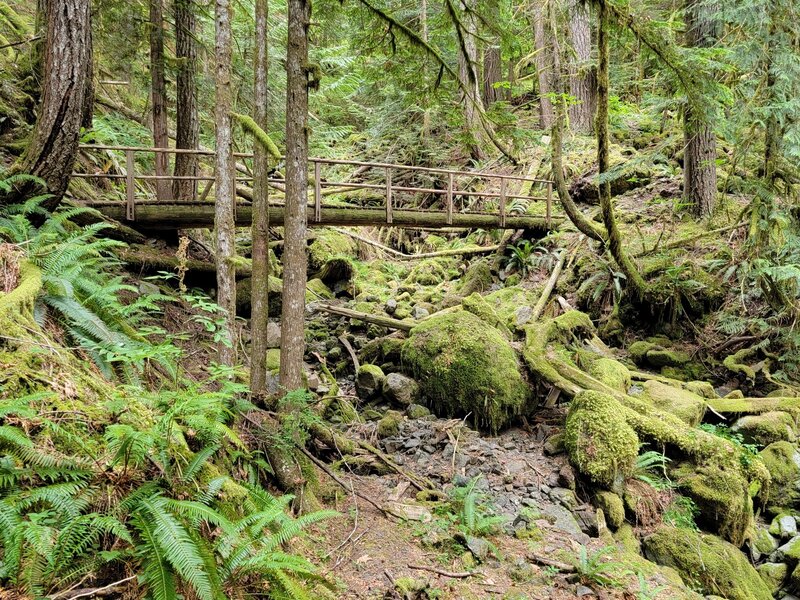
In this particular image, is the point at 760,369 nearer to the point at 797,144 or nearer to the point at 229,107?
the point at 797,144

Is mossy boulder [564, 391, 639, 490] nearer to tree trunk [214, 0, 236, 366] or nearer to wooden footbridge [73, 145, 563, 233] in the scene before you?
tree trunk [214, 0, 236, 366]

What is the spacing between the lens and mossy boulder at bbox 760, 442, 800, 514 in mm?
6684

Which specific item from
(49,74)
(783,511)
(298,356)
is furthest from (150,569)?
(783,511)

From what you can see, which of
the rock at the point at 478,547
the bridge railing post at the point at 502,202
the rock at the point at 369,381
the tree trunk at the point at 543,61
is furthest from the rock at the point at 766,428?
the bridge railing post at the point at 502,202

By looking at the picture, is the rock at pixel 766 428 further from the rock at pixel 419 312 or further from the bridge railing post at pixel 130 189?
the bridge railing post at pixel 130 189

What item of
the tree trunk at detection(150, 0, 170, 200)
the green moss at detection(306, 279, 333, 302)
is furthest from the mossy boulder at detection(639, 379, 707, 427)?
the tree trunk at detection(150, 0, 170, 200)

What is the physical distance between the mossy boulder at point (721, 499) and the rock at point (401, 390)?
164 inches

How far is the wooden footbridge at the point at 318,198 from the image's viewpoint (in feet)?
29.1

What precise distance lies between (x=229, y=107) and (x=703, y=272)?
951 centimetres

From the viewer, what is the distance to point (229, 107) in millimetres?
6332

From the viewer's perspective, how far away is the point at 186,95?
9.98 m

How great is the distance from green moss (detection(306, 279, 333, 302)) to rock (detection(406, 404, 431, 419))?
5.24 meters

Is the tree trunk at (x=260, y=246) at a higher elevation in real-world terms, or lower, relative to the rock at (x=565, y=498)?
higher

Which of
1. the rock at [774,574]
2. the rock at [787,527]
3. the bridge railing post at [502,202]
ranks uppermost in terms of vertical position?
the bridge railing post at [502,202]
